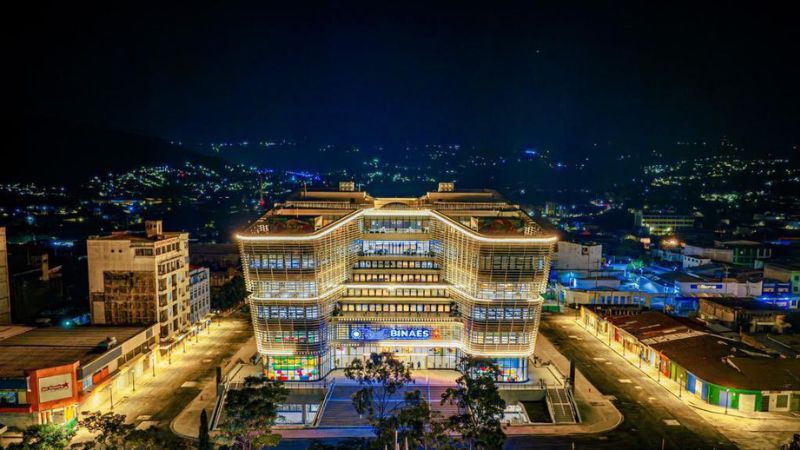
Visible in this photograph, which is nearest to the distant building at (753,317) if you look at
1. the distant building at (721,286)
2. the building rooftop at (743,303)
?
the building rooftop at (743,303)

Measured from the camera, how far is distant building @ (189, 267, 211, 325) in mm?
92375

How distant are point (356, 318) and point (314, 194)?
1284 inches

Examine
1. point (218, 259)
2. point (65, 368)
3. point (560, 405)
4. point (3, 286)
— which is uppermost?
point (3, 286)

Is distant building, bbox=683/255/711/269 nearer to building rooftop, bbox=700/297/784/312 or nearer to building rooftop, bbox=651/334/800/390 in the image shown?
building rooftop, bbox=700/297/784/312

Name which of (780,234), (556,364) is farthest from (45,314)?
(780,234)

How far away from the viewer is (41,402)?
5534 centimetres

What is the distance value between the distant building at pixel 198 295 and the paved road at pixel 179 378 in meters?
3.19

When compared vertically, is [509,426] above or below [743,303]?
below

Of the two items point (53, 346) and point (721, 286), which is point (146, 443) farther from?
point (721, 286)

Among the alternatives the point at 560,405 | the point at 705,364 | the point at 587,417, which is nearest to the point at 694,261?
the point at 705,364

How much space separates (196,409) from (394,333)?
26.1m

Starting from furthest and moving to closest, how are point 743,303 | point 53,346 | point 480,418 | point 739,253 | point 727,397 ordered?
point 739,253, point 743,303, point 53,346, point 727,397, point 480,418

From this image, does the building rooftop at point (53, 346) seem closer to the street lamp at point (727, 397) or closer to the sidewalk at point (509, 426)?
the sidewalk at point (509, 426)

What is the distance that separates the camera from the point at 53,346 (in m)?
64.6
